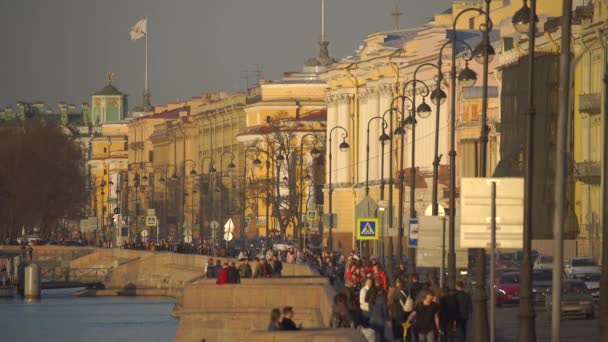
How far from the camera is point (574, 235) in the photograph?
66.1 meters

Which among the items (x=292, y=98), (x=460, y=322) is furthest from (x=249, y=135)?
(x=460, y=322)

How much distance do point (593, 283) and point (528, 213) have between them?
83.8 ft

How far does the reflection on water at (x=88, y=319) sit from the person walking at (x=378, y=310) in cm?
3334

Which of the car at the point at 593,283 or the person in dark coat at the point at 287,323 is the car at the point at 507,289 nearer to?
the car at the point at 593,283

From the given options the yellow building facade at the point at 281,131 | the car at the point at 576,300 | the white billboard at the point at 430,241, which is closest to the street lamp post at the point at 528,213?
the white billboard at the point at 430,241

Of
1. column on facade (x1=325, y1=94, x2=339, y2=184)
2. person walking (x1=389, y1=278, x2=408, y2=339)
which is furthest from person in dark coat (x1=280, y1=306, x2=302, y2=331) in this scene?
column on facade (x1=325, y1=94, x2=339, y2=184)

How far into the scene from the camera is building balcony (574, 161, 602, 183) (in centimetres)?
6384

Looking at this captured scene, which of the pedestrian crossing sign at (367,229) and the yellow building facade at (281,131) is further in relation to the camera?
the yellow building facade at (281,131)

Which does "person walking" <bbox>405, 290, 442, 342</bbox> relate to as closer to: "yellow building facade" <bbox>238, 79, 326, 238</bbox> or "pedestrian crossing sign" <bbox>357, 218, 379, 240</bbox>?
"pedestrian crossing sign" <bbox>357, 218, 379, 240</bbox>

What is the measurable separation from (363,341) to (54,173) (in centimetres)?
Result: 11955

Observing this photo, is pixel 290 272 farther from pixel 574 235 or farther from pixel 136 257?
pixel 136 257

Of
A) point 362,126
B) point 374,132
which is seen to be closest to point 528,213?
point 374,132

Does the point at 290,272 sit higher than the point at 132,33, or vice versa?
the point at 132,33

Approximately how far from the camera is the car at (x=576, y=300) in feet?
148
